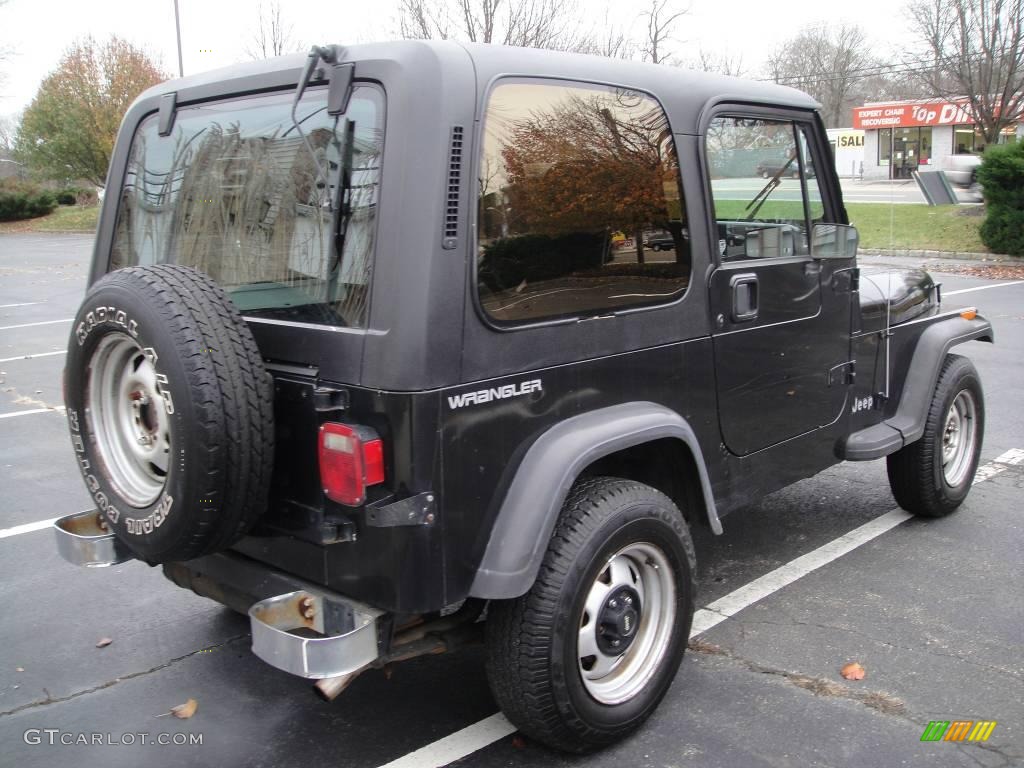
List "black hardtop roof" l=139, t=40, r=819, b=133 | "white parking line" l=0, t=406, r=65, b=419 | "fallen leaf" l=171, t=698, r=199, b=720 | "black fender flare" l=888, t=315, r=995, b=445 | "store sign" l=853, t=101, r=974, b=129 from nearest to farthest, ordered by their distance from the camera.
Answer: "black hardtop roof" l=139, t=40, r=819, b=133
"fallen leaf" l=171, t=698, r=199, b=720
"black fender flare" l=888, t=315, r=995, b=445
"white parking line" l=0, t=406, r=65, b=419
"store sign" l=853, t=101, r=974, b=129

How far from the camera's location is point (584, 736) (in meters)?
2.97

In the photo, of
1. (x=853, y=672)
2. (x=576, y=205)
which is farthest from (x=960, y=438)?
(x=576, y=205)

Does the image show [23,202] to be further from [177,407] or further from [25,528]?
[177,407]

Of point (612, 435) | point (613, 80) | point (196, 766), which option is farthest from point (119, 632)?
point (613, 80)

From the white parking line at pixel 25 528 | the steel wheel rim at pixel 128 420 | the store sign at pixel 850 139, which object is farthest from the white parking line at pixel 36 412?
the store sign at pixel 850 139

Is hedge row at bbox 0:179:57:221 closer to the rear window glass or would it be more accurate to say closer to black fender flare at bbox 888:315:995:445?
the rear window glass

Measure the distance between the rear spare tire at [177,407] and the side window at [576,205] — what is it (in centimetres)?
74

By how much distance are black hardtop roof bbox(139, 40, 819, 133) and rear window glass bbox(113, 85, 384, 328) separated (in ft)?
0.33

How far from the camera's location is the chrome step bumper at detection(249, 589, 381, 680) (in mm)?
2549

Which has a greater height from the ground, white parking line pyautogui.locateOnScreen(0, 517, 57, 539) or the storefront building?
the storefront building

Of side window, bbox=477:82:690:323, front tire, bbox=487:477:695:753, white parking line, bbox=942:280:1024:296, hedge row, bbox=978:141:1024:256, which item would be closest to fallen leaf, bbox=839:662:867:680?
front tire, bbox=487:477:695:753

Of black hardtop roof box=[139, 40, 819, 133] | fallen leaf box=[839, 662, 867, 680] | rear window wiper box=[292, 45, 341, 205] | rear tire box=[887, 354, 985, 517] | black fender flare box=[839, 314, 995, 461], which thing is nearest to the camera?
black hardtop roof box=[139, 40, 819, 133]

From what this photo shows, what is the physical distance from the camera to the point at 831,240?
13.5 feet

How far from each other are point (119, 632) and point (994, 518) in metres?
4.40
